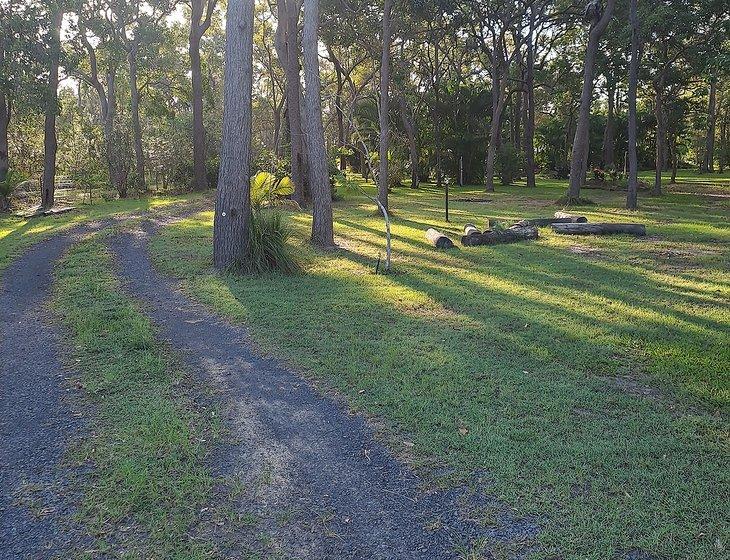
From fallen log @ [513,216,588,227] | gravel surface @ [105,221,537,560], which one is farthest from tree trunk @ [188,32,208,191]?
Result: gravel surface @ [105,221,537,560]

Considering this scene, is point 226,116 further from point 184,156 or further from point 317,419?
point 184,156

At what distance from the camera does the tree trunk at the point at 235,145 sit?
8484mm

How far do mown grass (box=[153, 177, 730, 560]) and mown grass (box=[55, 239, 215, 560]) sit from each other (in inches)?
43.8

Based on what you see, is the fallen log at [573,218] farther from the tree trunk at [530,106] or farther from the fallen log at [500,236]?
the tree trunk at [530,106]

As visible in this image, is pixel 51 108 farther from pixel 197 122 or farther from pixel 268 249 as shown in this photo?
pixel 268 249

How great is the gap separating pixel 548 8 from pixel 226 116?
23.0m

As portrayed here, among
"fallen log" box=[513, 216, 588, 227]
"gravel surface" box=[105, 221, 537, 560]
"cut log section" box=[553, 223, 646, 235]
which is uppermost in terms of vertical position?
"fallen log" box=[513, 216, 588, 227]

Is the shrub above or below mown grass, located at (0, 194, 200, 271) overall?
above

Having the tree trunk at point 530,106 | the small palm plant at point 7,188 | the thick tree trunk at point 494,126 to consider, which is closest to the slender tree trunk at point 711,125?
the tree trunk at point 530,106

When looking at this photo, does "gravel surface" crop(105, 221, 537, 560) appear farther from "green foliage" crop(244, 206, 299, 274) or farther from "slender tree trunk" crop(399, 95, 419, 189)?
"slender tree trunk" crop(399, 95, 419, 189)

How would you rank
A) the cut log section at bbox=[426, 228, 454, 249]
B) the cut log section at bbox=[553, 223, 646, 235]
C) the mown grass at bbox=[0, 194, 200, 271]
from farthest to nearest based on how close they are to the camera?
the cut log section at bbox=[553, 223, 646, 235] < the cut log section at bbox=[426, 228, 454, 249] < the mown grass at bbox=[0, 194, 200, 271]

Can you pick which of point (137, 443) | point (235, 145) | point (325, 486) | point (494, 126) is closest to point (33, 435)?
point (137, 443)

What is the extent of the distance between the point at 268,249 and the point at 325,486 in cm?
579

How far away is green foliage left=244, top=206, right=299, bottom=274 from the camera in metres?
8.46
